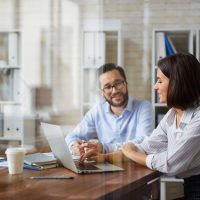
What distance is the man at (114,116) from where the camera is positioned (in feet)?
5.78

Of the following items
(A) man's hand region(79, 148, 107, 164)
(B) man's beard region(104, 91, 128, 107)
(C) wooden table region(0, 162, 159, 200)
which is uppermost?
(B) man's beard region(104, 91, 128, 107)

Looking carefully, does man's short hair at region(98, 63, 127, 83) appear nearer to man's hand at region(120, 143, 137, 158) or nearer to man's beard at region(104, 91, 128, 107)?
man's beard at region(104, 91, 128, 107)

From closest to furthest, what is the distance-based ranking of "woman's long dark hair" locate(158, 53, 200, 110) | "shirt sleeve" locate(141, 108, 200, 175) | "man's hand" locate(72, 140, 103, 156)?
"shirt sleeve" locate(141, 108, 200, 175)
"woman's long dark hair" locate(158, 53, 200, 110)
"man's hand" locate(72, 140, 103, 156)

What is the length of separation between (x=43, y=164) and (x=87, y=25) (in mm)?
815

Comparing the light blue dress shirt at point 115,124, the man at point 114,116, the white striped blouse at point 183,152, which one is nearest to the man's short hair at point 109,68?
the man at point 114,116

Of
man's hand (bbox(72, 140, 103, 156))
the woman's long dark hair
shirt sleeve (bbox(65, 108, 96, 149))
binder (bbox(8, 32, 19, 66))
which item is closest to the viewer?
the woman's long dark hair

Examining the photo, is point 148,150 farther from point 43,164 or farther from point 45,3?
point 45,3

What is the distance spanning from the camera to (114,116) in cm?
184

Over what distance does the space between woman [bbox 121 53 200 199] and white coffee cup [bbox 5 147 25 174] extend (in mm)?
382

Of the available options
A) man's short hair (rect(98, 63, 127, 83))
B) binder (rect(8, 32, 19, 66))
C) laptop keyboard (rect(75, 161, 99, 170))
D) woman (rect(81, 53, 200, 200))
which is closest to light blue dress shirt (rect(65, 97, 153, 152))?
man's short hair (rect(98, 63, 127, 83))

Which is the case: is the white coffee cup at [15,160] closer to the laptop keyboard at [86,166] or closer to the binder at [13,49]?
the laptop keyboard at [86,166]

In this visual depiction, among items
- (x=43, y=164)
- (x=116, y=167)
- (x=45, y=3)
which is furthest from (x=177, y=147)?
(x=45, y=3)

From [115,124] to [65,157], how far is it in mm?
602

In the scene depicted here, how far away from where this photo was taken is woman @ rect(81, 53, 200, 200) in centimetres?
122
